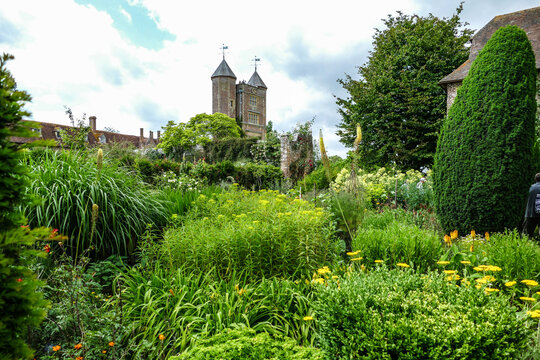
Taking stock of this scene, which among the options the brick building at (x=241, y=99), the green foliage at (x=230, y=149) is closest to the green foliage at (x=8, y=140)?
the green foliage at (x=230, y=149)

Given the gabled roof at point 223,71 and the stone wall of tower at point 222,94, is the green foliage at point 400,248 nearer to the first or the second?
the stone wall of tower at point 222,94

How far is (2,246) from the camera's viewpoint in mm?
1057

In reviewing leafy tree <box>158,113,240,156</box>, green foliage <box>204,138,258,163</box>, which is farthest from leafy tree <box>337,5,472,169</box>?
leafy tree <box>158,113,240,156</box>

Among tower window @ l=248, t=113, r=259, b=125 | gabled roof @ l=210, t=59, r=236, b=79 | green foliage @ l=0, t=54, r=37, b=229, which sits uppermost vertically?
gabled roof @ l=210, t=59, r=236, b=79

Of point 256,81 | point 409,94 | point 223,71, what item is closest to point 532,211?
point 409,94

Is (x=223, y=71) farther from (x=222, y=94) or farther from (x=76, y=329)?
(x=76, y=329)

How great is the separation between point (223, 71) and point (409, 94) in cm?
3349

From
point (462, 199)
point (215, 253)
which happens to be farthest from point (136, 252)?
point (462, 199)

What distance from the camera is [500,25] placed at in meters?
15.7

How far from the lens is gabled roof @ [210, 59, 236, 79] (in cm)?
4453

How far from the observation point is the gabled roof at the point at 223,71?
44.5 meters

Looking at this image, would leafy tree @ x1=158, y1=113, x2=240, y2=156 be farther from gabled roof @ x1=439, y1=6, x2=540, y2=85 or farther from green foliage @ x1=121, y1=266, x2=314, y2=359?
green foliage @ x1=121, y1=266, x2=314, y2=359

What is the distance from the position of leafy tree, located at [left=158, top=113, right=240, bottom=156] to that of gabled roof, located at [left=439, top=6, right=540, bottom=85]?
747 inches

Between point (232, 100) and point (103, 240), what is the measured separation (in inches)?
1688
